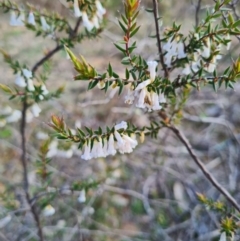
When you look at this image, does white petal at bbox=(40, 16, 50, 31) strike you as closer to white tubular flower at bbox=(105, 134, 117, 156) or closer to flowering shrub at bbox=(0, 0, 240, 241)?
flowering shrub at bbox=(0, 0, 240, 241)

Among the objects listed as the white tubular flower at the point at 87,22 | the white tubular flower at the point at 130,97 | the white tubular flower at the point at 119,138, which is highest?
the white tubular flower at the point at 87,22

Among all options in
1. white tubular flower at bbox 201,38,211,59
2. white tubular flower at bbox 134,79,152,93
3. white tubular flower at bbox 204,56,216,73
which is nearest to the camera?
white tubular flower at bbox 134,79,152,93

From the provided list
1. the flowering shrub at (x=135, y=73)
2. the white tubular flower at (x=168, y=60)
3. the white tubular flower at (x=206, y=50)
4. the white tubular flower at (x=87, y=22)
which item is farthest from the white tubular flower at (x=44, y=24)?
the white tubular flower at (x=206, y=50)

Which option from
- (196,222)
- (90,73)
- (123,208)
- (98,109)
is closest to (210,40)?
(90,73)

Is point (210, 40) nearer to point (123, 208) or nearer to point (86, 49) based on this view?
point (123, 208)

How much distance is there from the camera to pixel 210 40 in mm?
1281

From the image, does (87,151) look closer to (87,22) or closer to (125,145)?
(125,145)

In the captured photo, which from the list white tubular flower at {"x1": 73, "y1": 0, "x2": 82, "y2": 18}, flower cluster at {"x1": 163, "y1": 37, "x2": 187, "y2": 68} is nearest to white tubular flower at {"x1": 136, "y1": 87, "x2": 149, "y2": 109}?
Result: flower cluster at {"x1": 163, "y1": 37, "x2": 187, "y2": 68}

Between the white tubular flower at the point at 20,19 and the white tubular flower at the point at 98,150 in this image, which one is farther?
the white tubular flower at the point at 20,19

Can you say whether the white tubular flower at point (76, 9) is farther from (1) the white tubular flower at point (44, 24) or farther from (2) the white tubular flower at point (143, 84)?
(2) the white tubular flower at point (143, 84)

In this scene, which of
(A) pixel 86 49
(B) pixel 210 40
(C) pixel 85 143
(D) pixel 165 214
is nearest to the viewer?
(C) pixel 85 143

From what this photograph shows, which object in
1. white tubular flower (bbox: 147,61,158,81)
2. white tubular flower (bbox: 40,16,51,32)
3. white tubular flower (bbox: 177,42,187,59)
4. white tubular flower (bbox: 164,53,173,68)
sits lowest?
white tubular flower (bbox: 147,61,158,81)

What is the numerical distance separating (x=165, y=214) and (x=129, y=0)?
1.92 metres

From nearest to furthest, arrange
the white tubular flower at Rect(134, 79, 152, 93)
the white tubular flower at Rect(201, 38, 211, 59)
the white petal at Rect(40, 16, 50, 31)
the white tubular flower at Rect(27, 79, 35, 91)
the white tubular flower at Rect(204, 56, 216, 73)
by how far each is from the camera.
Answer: the white tubular flower at Rect(134, 79, 152, 93)
the white tubular flower at Rect(201, 38, 211, 59)
the white tubular flower at Rect(204, 56, 216, 73)
the white tubular flower at Rect(27, 79, 35, 91)
the white petal at Rect(40, 16, 50, 31)
